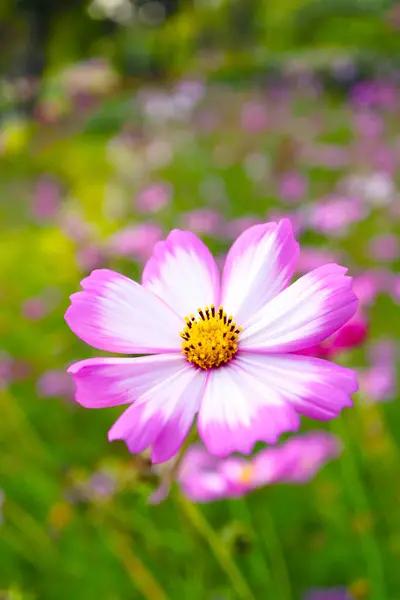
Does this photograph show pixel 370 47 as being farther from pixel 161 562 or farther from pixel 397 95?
pixel 161 562

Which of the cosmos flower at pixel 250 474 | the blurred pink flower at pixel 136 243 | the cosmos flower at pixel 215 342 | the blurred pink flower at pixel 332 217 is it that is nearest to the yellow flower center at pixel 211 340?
the cosmos flower at pixel 215 342

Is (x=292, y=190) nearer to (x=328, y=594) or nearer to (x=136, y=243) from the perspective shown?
(x=136, y=243)

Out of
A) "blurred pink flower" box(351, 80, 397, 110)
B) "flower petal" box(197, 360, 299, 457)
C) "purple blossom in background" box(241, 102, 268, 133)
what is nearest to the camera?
"flower petal" box(197, 360, 299, 457)

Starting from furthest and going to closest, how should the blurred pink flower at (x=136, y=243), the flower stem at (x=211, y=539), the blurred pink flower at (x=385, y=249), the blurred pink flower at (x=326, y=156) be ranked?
1. the blurred pink flower at (x=326, y=156)
2. the blurred pink flower at (x=385, y=249)
3. the blurred pink flower at (x=136, y=243)
4. the flower stem at (x=211, y=539)

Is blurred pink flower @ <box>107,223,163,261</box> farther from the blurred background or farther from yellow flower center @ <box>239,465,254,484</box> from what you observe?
yellow flower center @ <box>239,465,254,484</box>

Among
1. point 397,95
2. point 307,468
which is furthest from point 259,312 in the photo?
point 397,95

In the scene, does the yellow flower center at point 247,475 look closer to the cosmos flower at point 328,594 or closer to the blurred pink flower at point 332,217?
the cosmos flower at point 328,594

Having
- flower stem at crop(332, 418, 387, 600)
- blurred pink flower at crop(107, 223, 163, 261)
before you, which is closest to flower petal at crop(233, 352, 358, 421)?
flower stem at crop(332, 418, 387, 600)
